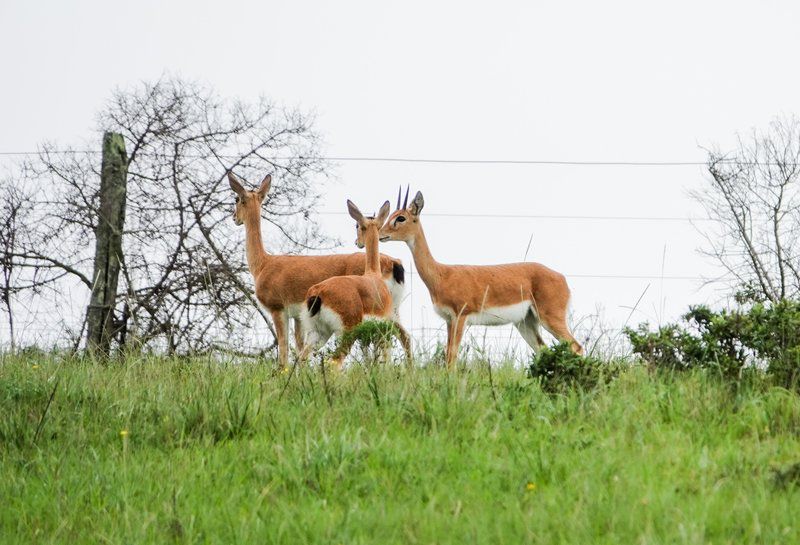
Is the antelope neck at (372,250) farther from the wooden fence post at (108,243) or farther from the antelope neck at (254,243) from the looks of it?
the wooden fence post at (108,243)

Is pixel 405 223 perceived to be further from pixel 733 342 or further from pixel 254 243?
pixel 733 342

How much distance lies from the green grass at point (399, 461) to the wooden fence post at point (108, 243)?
4871 millimetres

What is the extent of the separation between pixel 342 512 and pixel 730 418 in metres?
2.29

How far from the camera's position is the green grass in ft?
14.6

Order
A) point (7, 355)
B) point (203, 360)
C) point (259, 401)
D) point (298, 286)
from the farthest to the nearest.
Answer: point (298, 286), point (7, 355), point (203, 360), point (259, 401)

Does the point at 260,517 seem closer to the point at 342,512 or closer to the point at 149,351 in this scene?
the point at 342,512

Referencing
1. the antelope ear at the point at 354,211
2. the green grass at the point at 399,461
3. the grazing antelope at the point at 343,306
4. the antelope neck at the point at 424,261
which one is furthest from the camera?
the antelope neck at the point at 424,261

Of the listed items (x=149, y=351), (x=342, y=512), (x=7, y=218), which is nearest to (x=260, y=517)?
(x=342, y=512)

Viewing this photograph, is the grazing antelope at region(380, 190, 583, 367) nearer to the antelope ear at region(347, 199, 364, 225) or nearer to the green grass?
the antelope ear at region(347, 199, 364, 225)

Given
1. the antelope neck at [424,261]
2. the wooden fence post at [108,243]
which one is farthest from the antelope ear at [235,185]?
the antelope neck at [424,261]

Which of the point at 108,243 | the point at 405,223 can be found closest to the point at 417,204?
the point at 405,223

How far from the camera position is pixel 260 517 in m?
4.77

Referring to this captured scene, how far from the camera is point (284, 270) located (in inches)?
510

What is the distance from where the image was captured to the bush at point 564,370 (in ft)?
21.7
